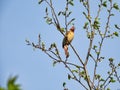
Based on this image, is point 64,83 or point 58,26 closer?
point 58,26

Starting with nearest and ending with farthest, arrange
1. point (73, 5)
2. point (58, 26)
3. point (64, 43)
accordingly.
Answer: point (58, 26)
point (73, 5)
point (64, 43)

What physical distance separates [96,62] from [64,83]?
4.69 feet

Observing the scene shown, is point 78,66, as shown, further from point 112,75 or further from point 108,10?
point 108,10

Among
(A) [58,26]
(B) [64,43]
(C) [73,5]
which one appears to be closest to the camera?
(A) [58,26]

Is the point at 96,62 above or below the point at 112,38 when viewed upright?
below

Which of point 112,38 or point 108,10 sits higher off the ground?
point 108,10

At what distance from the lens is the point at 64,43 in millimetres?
9625

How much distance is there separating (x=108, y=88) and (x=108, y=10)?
2.71 meters

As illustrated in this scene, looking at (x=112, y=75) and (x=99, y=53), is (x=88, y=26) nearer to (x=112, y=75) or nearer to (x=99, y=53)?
(x=99, y=53)

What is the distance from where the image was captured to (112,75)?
8.90 meters

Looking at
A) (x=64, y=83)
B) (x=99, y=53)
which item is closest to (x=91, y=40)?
(x=99, y=53)

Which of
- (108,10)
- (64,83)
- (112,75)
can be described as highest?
(108,10)

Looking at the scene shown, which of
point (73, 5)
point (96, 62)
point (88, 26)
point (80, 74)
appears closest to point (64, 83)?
point (80, 74)

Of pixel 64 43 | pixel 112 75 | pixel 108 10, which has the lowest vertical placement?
Result: pixel 112 75
